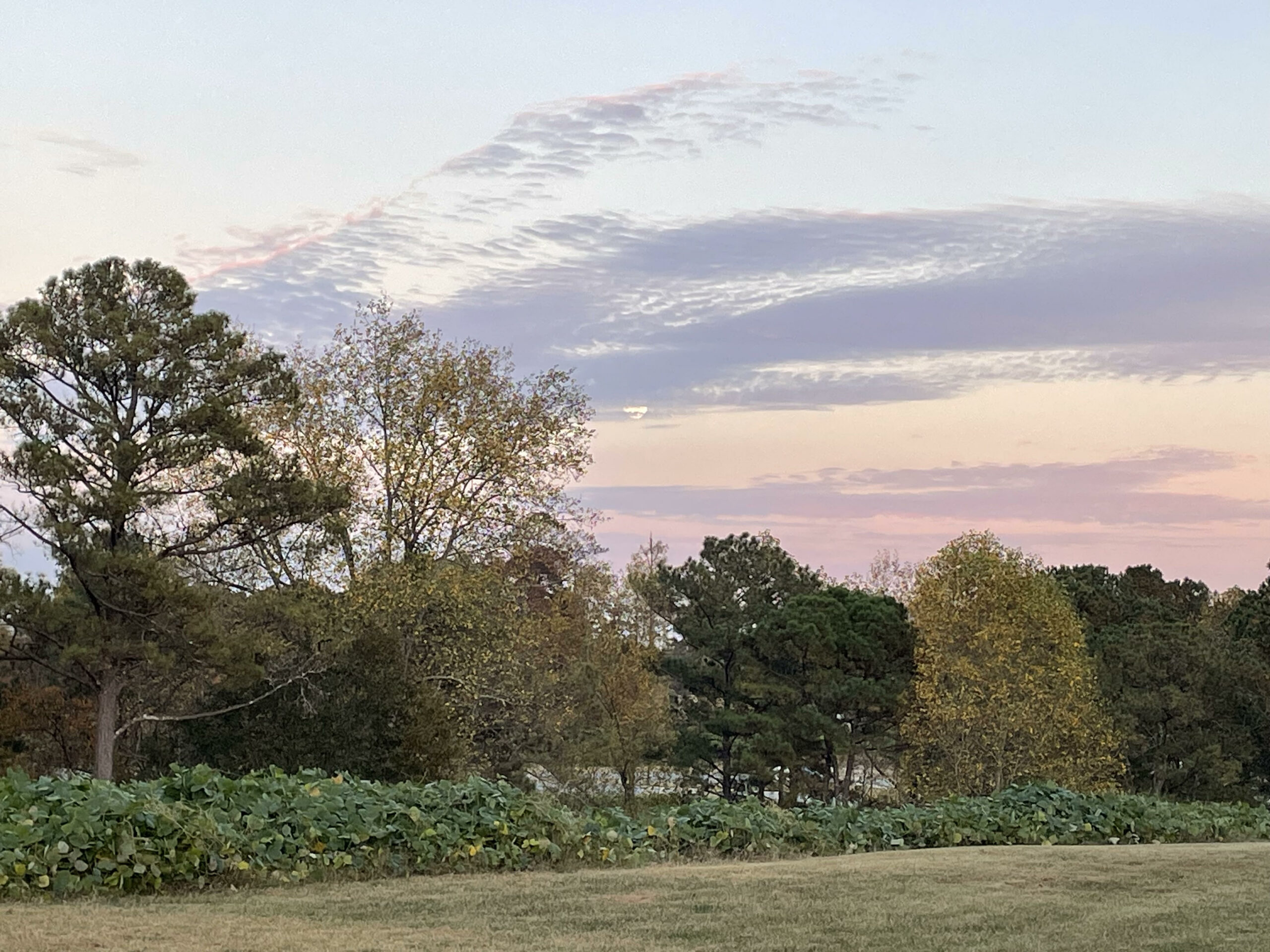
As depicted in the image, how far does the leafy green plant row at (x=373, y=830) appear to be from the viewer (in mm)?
9133

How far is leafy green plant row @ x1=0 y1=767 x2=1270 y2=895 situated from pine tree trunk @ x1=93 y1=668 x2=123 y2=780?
1100 centimetres

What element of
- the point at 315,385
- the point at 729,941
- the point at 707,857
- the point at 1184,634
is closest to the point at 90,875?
the point at 729,941

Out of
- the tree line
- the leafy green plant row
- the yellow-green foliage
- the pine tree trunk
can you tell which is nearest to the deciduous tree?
the tree line

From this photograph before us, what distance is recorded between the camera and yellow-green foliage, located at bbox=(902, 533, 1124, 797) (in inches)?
1185

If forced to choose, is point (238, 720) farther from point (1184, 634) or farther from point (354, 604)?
point (1184, 634)

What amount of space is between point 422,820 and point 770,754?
23.0 metres

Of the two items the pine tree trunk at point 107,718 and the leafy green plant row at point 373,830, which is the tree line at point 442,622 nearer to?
the pine tree trunk at point 107,718

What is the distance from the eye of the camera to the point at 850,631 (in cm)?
3272

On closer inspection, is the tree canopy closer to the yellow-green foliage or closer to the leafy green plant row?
the leafy green plant row

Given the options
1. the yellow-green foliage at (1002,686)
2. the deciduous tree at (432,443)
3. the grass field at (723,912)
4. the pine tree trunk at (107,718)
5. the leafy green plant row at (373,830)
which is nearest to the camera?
the grass field at (723,912)

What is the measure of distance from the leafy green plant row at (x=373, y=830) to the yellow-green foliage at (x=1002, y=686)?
51.7ft

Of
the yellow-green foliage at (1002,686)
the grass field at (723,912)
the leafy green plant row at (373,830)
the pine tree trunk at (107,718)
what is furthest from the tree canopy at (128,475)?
the yellow-green foliage at (1002,686)

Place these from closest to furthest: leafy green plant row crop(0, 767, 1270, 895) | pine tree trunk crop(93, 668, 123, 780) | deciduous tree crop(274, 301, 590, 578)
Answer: leafy green plant row crop(0, 767, 1270, 895)
pine tree trunk crop(93, 668, 123, 780)
deciduous tree crop(274, 301, 590, 578)

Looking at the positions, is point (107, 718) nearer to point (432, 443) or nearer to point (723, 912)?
point (432, 443)
